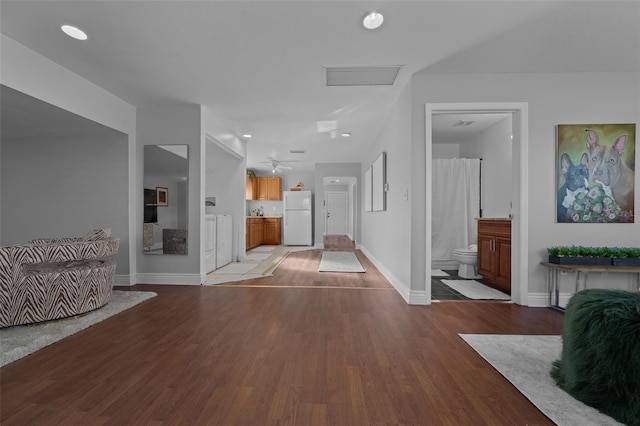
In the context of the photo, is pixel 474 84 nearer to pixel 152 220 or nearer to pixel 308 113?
pixel 308 113

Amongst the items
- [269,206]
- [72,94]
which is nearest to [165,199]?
[72,94]

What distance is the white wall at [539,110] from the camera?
3033 mm

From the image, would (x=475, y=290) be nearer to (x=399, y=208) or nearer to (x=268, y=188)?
(x=399, y=208)

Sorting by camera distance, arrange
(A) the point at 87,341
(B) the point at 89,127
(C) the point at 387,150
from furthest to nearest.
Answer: (C) the point at 387,150, (B) the point at 89,127, (A) the point at 87,341

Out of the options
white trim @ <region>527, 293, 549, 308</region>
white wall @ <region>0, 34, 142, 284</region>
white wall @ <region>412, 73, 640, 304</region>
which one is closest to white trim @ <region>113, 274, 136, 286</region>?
white wall @ <region>0, 34, 142, 284</region>

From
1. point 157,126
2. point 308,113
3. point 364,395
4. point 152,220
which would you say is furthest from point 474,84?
point 152,220

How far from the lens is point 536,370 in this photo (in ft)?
5.86

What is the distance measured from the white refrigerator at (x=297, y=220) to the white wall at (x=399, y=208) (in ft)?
13.4

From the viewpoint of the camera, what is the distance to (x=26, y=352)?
199cm

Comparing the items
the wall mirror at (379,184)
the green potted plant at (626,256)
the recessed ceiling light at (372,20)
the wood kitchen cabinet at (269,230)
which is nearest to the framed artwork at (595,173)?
the green potted plant at (626,256)

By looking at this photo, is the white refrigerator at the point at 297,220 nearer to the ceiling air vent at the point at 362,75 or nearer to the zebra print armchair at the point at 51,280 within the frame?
the ceiling air vent at the point at 362,75

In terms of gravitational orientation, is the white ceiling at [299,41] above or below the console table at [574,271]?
above

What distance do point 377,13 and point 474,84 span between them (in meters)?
1.63

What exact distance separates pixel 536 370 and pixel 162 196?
176 inches
